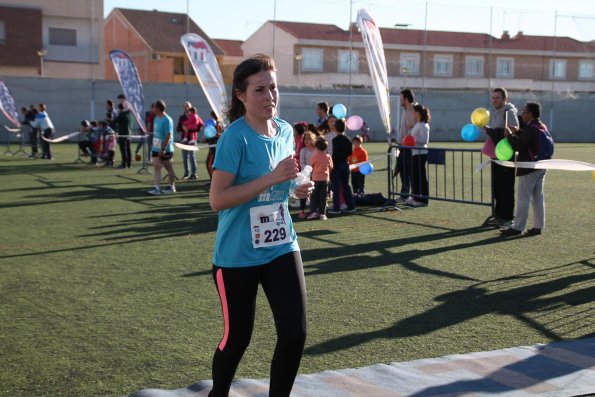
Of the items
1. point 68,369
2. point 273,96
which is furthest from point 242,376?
point 273,96

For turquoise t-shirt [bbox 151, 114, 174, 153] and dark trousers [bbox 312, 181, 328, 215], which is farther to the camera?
turquoise t-shirt [bbox 151, 114, 174, 153]

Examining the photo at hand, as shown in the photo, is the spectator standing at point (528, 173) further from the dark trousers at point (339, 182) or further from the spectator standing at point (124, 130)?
the spectator standing at point (124, 130)

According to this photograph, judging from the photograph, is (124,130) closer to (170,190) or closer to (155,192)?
(170,190)

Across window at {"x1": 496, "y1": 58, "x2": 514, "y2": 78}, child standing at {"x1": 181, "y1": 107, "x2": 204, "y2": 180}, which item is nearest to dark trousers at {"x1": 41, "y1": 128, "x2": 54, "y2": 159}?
child standing at {"x1": 181, "y1": 107, "x2": 204, "y2": 180}

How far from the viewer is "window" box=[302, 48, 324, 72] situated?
51.9m

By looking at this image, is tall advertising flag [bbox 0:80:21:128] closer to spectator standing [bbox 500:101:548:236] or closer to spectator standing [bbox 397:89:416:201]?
spectator standing [bbox 397:89:416:201]

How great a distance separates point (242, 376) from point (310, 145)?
26.8 ft

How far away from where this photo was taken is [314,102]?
125 feet

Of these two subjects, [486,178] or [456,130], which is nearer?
[486,178]

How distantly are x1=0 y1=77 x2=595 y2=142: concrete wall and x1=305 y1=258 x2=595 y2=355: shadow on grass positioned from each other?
23244 mm

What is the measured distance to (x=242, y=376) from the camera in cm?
497

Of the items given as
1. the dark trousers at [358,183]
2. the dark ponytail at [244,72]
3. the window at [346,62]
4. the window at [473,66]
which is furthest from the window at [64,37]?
the dark ponytail at [244,72]

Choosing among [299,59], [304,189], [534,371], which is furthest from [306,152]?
[299,59]

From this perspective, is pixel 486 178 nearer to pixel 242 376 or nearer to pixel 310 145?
pixel 310 145
